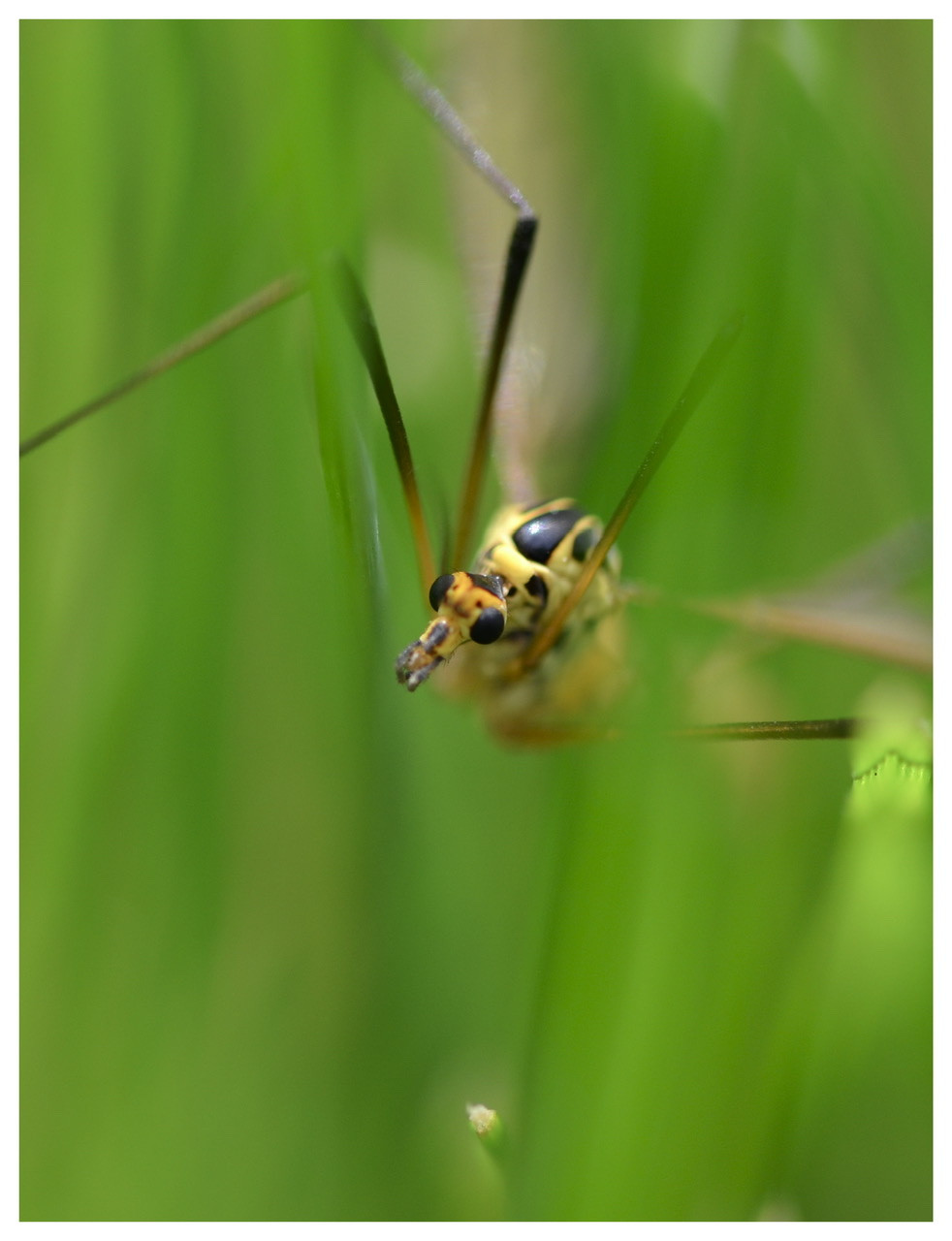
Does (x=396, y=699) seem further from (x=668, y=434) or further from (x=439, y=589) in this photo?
(x=668, y=434)

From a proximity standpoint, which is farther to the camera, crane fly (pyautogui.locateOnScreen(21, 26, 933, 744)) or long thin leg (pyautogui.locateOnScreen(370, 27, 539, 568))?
long thin leg (pyautogui.locateOnScreen(370, 27, 539, 568))

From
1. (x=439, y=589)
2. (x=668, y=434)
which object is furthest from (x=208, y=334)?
(x=668, y=434)

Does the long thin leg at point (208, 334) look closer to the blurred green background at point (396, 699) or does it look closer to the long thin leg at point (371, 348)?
the blurred green background at point (396, 699)

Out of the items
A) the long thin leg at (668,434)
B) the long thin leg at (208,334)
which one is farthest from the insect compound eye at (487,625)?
the long thin leg at (208,334)

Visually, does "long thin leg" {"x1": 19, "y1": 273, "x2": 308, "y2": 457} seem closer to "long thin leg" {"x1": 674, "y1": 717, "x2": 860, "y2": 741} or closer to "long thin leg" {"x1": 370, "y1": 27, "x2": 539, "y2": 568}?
"long thin leg" {"x1": 370, "y1": 27, "x2": 539, "y2": 568}

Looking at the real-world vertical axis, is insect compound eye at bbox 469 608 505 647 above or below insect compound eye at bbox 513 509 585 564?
below

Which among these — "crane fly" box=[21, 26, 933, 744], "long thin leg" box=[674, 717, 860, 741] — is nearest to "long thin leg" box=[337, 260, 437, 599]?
"crane fly" box=[21, 26, 933, 744]

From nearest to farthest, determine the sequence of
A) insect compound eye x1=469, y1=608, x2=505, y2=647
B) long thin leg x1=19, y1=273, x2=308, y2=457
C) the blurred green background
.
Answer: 1. the blurred green background
2. insect compound eye x1=469, y1=608, x2=505, y2=647
3. long thin leg x1=19, y1=273, x2=308, y2=457

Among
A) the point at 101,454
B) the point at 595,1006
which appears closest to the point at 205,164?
the point at 101,454
